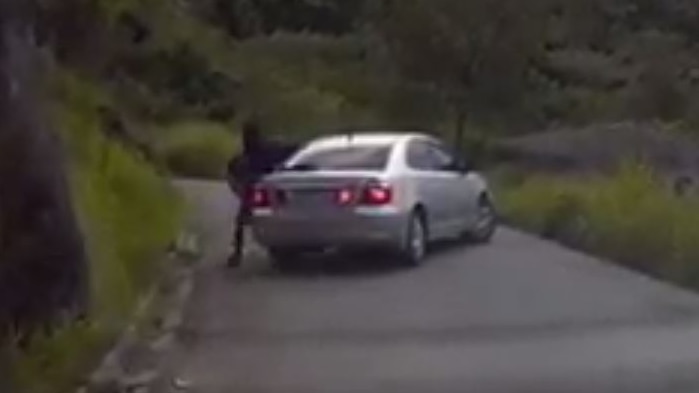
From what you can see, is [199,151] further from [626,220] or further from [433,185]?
[626,220]

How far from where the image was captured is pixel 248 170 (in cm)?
2248

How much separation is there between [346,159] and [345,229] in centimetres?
137

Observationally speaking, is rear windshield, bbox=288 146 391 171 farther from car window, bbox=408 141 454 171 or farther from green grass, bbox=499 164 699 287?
green grass, bbox=499 164 699 287

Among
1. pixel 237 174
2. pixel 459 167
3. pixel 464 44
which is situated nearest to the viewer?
pixel 237 174

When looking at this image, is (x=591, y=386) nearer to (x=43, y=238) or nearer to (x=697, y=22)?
(x=43, y=238)

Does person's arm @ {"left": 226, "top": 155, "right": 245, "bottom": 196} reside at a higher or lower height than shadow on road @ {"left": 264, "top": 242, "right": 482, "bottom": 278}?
higher

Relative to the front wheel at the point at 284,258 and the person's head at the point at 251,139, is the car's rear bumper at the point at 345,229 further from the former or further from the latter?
the person's head at the point at 251,139

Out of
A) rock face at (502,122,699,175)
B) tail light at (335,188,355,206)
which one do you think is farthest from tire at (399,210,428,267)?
rock face at (502,122,699,175)

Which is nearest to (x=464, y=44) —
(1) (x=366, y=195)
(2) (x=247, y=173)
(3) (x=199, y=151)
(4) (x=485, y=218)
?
(3) (x=199, y=151)

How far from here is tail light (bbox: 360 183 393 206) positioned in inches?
865

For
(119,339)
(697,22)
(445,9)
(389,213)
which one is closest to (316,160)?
(389,213)

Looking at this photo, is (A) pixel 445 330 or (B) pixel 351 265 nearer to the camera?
(A) pixel 445 330

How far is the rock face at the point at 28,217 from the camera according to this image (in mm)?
8367

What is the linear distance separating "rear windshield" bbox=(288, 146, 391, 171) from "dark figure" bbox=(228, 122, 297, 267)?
1.26ft
